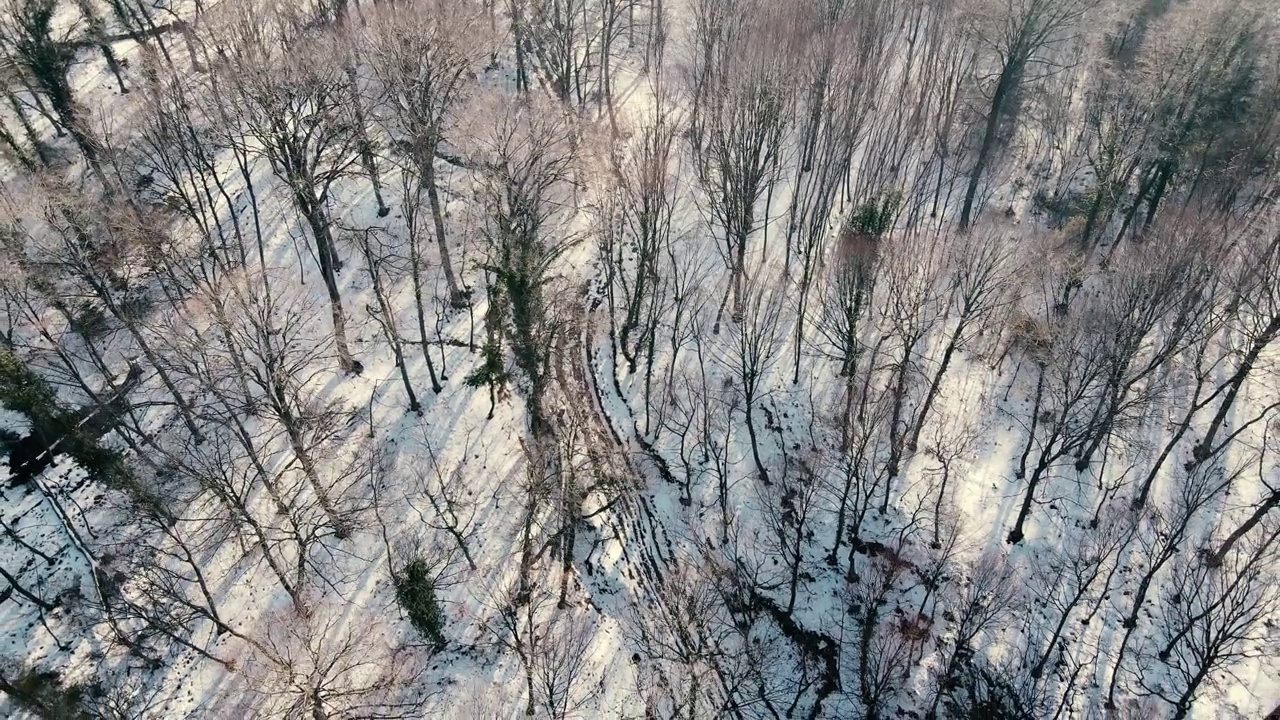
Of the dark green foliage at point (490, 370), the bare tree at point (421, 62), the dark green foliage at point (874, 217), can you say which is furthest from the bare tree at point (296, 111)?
the dark green foliage at point (874, 217)

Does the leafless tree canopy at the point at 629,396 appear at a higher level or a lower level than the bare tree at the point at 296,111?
lower

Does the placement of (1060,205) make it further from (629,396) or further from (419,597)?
(419,597)

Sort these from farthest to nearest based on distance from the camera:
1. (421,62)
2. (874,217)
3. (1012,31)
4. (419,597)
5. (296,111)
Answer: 1. (1012,31)
2. (421,62)
3. (874,217)
4. (296,111)
5. (419,597)

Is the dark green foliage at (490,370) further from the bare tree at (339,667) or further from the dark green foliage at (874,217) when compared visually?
the dark green foliage at (874,217)

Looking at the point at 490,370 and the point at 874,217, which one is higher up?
the point at 874,217

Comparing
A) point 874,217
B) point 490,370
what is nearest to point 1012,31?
point 874,217

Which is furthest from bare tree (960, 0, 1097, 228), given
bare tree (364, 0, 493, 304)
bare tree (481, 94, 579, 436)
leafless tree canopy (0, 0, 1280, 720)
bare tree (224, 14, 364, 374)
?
bare tree (224, 14, 364, 374)

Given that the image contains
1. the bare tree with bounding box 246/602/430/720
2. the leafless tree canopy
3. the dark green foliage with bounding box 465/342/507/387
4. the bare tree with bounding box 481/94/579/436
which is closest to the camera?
the bare tree with bounding box 246/602/430/720

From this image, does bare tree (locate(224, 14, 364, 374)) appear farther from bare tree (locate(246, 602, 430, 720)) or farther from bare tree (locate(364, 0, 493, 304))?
bare tree (locate(246, 602, 430, 720))

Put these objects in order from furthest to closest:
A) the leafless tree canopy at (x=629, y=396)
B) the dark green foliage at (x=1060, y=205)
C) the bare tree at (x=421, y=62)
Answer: the dark green foliage at (x=1060, y=205) < the bare tree at (x=421, y=62) < the leafless tree canopy at (x=629, y=396)
